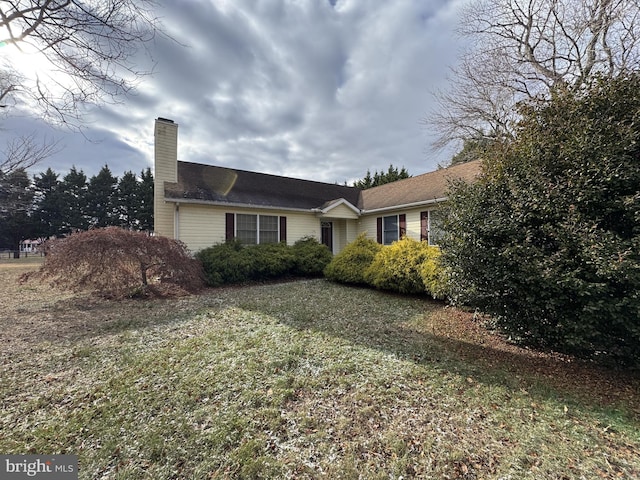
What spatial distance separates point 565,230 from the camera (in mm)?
3379

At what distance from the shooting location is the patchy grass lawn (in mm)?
2107

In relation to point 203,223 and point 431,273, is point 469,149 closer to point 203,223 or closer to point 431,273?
point 431,273

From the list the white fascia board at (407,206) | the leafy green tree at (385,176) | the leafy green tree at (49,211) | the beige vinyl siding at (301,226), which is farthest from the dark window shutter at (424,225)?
the leafy green tree at (49,211)

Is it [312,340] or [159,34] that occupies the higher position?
[159,34]

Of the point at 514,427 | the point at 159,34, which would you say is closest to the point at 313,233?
the point at 159,34

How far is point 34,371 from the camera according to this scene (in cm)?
345

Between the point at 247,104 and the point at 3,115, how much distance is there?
627 centimetres

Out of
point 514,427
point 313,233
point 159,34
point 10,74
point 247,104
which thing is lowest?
point 514,427

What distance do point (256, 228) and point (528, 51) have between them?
1297 cm

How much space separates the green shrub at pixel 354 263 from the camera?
934cm

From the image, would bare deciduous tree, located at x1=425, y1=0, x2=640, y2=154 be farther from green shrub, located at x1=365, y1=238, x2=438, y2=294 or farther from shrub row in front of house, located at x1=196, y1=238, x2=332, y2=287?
shrub row in front of house, located at x1=196, y1=238, x2=332, y2=287

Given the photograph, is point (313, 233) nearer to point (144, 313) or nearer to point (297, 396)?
point (144, 313)

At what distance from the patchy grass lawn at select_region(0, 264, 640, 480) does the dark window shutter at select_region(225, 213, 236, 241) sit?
19.7 feet

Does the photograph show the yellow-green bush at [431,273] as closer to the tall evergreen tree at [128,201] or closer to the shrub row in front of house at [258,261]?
the shrub row in front of house at [258,261]
